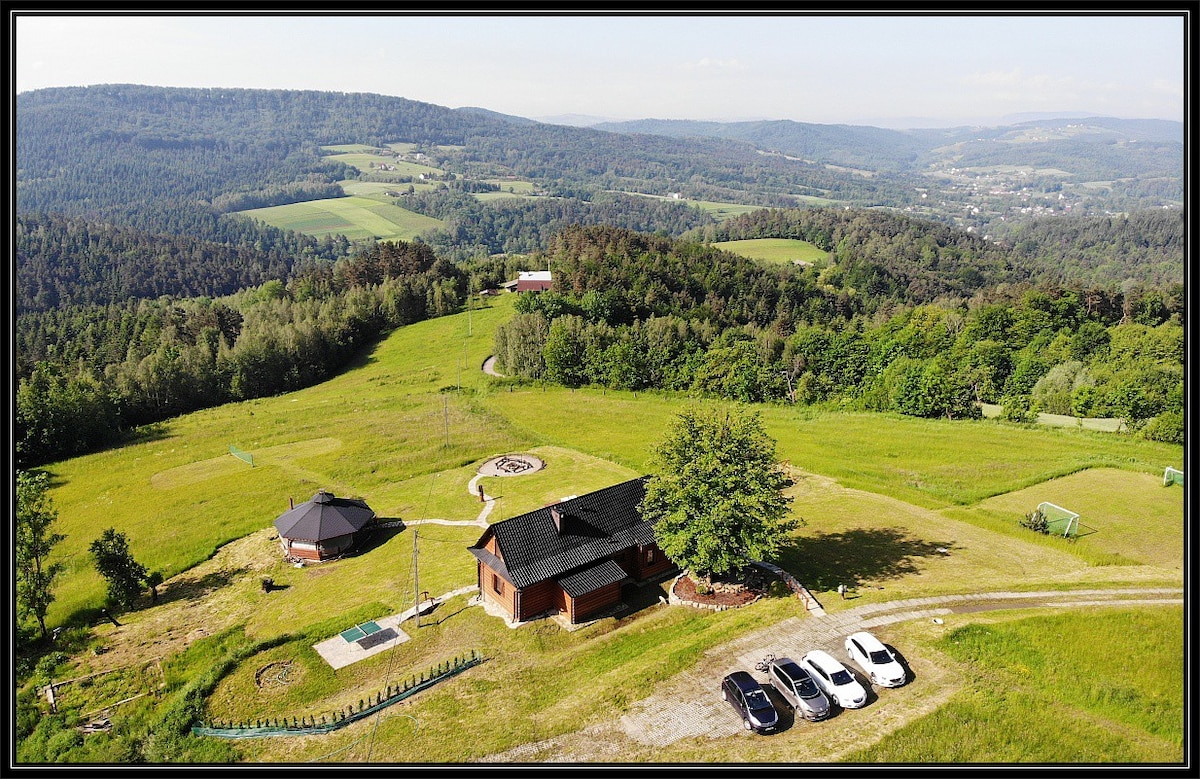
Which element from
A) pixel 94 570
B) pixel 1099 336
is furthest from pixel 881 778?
pixel 1099 336

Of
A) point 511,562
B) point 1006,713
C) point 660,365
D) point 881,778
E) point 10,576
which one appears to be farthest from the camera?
point 660,365

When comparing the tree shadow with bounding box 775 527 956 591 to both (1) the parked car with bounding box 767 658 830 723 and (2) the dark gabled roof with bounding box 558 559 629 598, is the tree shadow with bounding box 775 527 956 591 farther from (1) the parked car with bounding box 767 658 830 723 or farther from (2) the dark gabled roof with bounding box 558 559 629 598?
(2) the dark gabled roof with bounding box 558 559 629 598

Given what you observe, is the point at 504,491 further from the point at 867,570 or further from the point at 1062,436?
the point at 1062,436

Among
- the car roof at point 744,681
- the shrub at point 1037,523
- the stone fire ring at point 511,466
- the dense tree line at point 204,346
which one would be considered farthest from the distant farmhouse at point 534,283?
the car roof at point 744,681

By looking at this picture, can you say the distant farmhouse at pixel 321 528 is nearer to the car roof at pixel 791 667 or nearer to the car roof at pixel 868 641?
the car roof at pixel 791 667

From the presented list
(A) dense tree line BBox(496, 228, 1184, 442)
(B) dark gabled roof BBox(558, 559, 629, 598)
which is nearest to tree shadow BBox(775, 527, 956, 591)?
(B) dark gabled roof BBox(558, 559, 629, 598)
